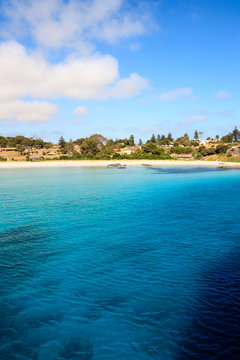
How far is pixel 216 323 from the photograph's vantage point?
28.5ft

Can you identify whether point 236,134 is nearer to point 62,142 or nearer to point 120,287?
point 62,142

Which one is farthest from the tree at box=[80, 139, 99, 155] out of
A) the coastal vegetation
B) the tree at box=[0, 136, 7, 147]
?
the tree at box=[0, 136, 7, 147]

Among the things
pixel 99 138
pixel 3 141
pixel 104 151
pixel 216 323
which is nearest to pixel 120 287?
pixel 216 323

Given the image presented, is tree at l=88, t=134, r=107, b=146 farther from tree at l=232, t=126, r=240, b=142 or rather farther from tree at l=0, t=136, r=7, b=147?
tree at l=232, t=126, r=240, b=142

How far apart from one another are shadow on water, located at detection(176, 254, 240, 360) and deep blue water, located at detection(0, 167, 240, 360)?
0.04 meters

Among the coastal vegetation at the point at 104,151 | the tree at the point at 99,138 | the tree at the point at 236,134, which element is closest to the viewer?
the coastal vegetation at the point at 104,151

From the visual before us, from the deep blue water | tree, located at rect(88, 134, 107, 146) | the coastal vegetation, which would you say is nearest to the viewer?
the deep blue water

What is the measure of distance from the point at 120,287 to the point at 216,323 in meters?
4.17

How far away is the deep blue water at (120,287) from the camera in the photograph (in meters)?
7.78

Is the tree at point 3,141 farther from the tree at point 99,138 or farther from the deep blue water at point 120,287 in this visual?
the deep blue water at point 120,287

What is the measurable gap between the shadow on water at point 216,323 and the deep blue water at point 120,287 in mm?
36

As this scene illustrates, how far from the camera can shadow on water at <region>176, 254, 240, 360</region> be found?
7461 millimetres

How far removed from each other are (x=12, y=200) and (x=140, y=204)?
16.3 metres

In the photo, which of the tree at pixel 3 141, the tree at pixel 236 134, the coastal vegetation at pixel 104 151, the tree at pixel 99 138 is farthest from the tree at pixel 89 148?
the tree at pixel 236 134
